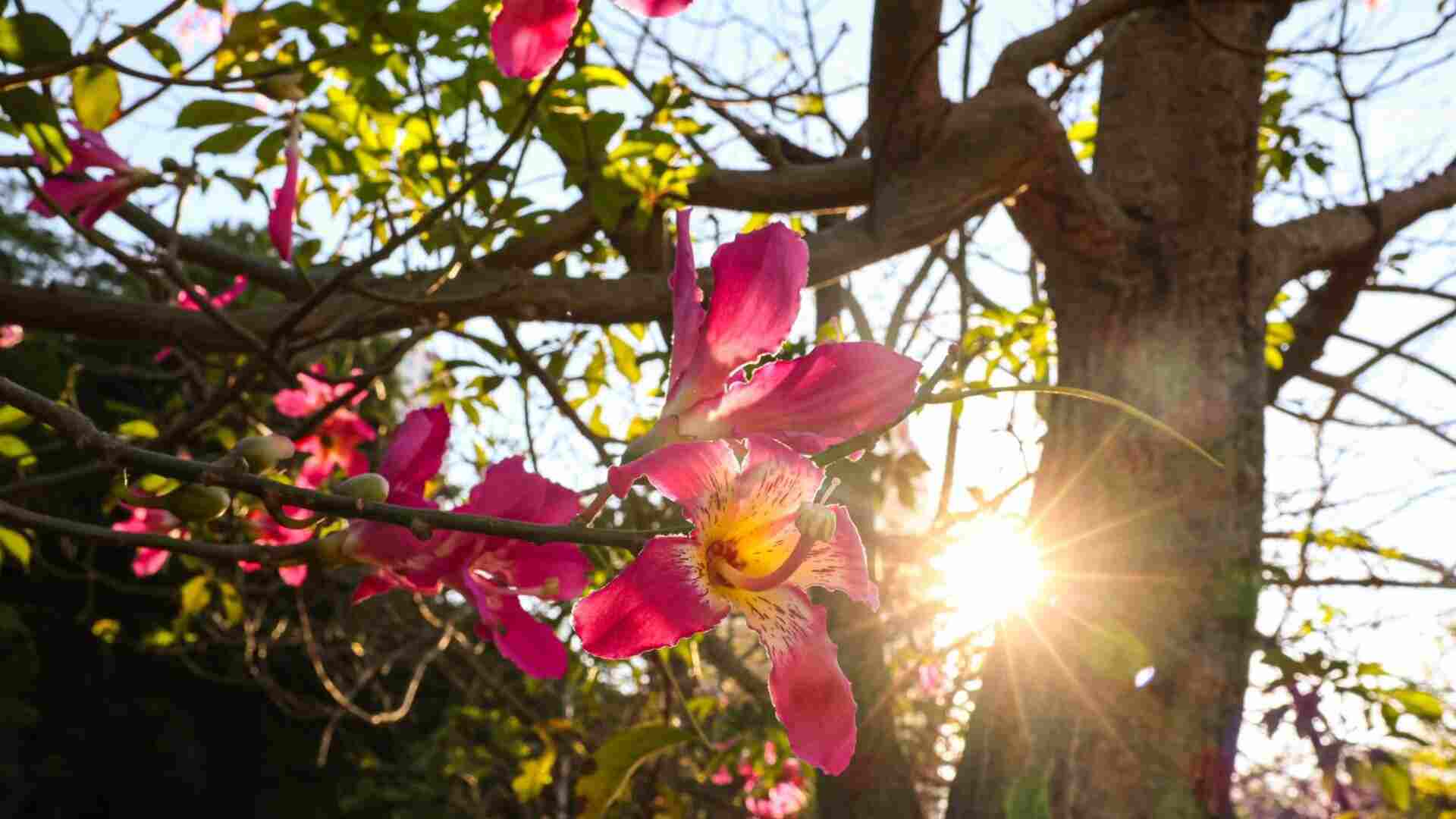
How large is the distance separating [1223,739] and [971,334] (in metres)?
0.76

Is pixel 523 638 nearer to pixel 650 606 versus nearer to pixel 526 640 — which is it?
pixel 526 640

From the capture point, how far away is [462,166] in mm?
1295

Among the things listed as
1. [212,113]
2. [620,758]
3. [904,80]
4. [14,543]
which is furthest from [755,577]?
[904,80]

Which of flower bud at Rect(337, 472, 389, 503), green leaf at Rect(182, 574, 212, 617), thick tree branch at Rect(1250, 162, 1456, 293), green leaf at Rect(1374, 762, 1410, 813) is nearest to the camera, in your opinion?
flower bud at Rect(337, 472, 389, 503)

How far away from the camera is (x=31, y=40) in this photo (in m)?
0.93

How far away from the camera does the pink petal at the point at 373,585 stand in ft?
1.95

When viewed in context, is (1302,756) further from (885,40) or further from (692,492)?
(692,492)

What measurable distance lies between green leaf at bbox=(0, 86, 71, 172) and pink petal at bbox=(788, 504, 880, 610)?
0.82 meters

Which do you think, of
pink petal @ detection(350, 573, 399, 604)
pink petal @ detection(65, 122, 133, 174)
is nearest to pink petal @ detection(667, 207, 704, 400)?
pink petal @ detection(350, 573, 399, 604)

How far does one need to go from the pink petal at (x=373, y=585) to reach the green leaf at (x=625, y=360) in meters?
1.17

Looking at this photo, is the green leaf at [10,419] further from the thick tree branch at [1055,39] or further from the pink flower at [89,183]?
the thick tree branch at [1055,39]

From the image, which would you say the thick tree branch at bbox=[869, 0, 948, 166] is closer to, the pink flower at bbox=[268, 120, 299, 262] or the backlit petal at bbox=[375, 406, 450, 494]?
the pink flower at bbox=[268, 120, 299, 262]

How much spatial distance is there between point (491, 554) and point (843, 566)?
7.8 inches

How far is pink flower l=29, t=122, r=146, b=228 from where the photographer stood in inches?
40.8
